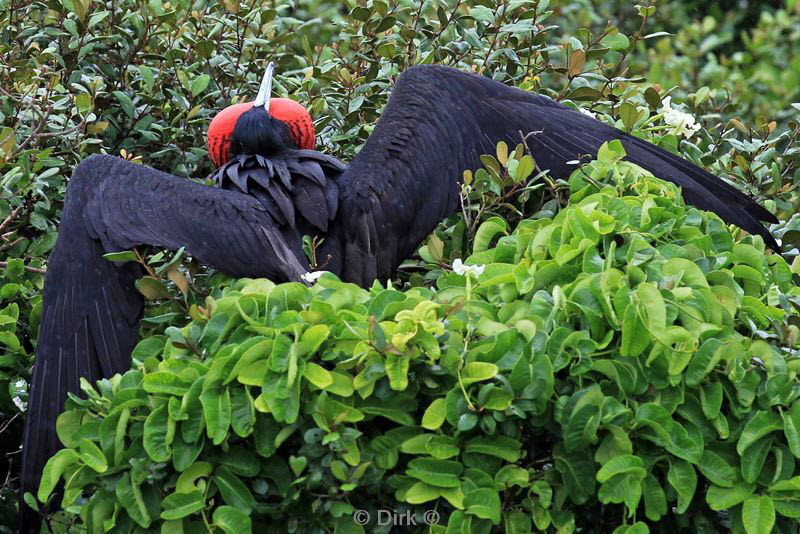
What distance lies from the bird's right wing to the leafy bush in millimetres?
719

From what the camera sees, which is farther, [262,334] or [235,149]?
[235,149]

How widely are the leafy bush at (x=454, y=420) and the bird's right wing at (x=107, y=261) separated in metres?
0.72

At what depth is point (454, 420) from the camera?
259 centimetres

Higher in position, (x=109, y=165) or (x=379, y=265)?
(x=109, y=165)

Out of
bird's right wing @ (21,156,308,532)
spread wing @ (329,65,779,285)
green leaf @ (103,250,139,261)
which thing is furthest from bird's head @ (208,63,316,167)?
green leaf @ (103,250,139,261)

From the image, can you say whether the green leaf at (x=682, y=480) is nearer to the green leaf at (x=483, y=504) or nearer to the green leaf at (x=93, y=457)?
the green leaf at (x=483, y=504)

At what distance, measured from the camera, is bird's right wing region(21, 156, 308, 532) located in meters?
3.50

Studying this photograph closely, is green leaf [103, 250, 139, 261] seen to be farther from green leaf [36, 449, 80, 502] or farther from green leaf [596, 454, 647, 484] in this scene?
green leaf [596, 454, 647, 484]

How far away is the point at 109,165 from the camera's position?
3.68 m

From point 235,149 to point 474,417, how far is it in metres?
2.03

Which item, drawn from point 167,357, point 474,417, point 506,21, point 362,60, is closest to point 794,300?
point 474,417

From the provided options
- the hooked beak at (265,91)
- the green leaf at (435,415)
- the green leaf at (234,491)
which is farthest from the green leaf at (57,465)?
the hooked beak at (265,91)

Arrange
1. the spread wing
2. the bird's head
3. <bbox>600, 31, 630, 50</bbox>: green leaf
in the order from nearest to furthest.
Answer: the spread wing
the bird's head
<bbox>600, 31, 630, 50</bbox>: green leaf

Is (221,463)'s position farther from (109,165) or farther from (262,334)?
(109,165)
